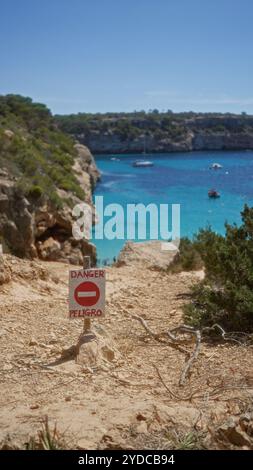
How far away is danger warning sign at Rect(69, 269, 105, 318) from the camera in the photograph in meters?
5.53

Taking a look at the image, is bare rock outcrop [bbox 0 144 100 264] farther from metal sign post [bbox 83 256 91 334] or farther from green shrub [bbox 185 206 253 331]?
metal sign post [bbox 83 256 91 334]

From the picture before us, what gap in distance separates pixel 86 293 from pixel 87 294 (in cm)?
1

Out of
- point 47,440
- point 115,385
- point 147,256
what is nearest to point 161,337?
point 115,385

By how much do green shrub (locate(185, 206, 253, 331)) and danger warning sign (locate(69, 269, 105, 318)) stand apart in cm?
209

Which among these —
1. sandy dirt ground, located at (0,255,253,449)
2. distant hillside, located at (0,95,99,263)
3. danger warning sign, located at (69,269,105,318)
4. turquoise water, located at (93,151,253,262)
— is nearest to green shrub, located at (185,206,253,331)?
sandy dirt ground, located at (0,255,253,449)

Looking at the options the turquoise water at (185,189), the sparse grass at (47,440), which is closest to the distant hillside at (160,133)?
the turquoise water at (185,189)

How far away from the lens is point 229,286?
739 centimetres

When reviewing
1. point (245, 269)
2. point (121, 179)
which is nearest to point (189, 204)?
point (121, 179)

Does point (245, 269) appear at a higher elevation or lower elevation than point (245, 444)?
higher

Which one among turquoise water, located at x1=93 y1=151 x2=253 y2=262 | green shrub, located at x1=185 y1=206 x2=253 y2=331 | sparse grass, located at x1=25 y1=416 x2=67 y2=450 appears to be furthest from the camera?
turquoise water, located at x1=93 y1=151 x2=253 y2=262

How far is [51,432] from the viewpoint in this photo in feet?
13.0
